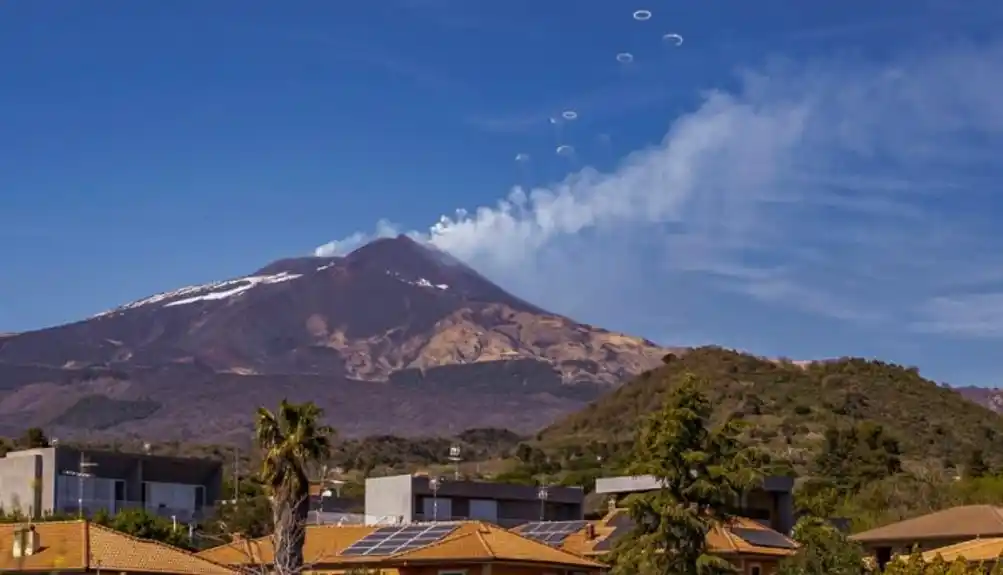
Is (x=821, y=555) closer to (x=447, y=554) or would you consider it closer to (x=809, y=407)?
(x=447, y=554)

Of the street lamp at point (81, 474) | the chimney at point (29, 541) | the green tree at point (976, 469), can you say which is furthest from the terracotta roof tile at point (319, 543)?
the green tree at point (976, 469)


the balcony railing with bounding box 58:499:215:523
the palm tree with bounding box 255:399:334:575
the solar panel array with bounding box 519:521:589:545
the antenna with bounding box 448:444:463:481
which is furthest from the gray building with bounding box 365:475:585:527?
the palm tree with bounding box 255:399:334:575

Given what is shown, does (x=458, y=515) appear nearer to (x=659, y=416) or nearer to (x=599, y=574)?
(x=599, y=574)

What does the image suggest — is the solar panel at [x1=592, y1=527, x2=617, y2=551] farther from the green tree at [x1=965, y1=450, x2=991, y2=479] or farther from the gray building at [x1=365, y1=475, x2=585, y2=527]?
the green tree at [x1=965, y1=450, x2=991, y2=479]

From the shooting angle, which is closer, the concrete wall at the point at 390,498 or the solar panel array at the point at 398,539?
the solar panel array at the point at 398,539

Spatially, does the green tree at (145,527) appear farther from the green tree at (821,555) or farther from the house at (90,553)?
the green tree at (821,555)

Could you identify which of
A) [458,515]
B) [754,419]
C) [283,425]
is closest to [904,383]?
[754,419]
